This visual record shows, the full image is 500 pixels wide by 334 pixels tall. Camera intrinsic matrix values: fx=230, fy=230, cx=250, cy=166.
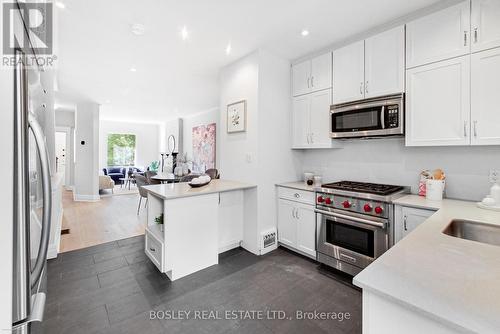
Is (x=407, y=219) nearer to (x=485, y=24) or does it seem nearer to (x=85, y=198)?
(x=485, y=24)

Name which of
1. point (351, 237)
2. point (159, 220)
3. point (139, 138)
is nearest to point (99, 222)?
point (159, 220)

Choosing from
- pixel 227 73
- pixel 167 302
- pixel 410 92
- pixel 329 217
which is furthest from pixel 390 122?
pixel 167 302

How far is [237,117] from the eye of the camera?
3.11 m

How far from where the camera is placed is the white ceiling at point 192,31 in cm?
206

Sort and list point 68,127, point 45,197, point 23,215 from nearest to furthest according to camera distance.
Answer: point 23,215 < point 45,197 < point 68,127

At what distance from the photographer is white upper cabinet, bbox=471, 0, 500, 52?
1737 millimetres

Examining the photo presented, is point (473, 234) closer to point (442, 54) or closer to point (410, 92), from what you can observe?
point (410, 92)

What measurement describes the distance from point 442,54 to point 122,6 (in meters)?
2.83

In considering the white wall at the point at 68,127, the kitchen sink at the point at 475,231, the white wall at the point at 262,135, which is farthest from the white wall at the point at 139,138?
the kitchen sink at the point at 475,231

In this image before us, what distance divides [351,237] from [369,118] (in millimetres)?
1244

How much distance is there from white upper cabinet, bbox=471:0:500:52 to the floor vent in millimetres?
2630

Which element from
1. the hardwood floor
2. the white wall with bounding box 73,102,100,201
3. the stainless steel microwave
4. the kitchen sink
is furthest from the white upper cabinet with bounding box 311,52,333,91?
the white wall with bounding box 73,102,100,201

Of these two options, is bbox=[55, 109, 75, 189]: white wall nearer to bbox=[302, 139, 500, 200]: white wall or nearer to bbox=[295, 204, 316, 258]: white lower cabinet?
bbox=[302, 139, 500, 200]: white wall

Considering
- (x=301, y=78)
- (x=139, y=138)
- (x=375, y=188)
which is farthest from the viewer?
(x=139, y=138)
